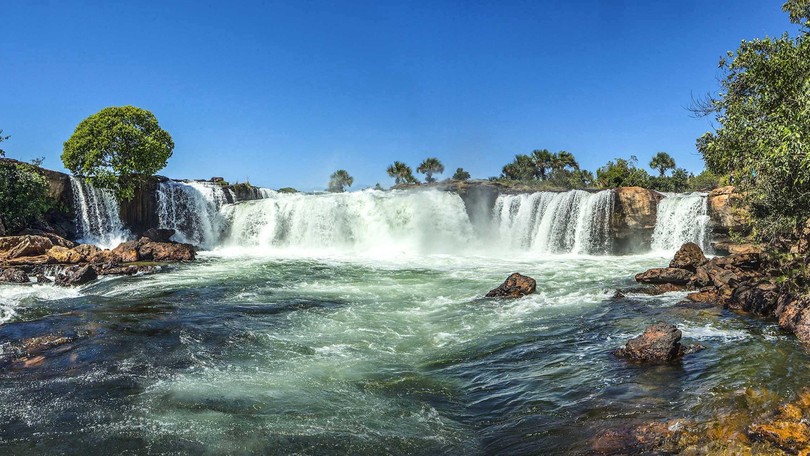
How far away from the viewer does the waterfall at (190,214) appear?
33.2m

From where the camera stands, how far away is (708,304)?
1199 centimetres

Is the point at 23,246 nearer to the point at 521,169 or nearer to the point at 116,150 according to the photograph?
the point at 116,150

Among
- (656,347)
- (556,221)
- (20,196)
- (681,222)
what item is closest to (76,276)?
(20,196)

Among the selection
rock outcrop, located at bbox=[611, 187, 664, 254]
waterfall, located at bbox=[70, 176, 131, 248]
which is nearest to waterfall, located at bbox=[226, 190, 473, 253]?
waterfall, located at bbox=[70, 176, 131, 248]

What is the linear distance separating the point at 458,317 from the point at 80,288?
43.0ft

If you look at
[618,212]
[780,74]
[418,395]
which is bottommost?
[418,395]

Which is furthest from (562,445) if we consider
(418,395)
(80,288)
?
(80,288)

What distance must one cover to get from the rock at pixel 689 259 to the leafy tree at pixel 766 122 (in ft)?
15.5

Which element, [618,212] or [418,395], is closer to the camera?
[418,395]

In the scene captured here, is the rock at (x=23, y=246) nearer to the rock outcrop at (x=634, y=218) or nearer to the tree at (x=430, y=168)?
the rock outcrop at (x=634, y=218)

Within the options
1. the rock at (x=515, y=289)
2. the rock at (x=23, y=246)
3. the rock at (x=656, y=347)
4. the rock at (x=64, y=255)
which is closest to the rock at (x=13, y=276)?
the rock at (x=64, y=255)

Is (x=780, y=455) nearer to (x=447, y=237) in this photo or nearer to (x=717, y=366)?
(x=717, y=366)

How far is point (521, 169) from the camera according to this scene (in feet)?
233

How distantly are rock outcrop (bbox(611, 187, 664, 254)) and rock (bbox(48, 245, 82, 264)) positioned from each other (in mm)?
26944
